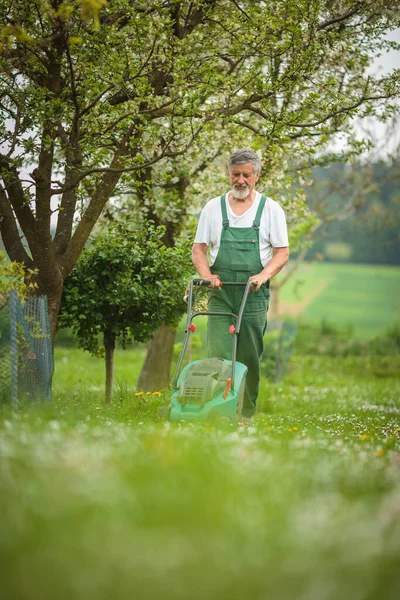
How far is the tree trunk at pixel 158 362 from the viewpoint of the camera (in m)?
11.3

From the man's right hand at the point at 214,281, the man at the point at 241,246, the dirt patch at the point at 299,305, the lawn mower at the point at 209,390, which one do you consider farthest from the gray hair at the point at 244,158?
the dirt patch at the point at 299,305

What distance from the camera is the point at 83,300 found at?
25.3 feet

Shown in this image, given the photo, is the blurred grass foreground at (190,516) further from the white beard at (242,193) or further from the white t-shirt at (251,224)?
the white beard at (242,193)

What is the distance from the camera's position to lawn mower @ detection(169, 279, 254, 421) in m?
5.10

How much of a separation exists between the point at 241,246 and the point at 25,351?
6.54 ft

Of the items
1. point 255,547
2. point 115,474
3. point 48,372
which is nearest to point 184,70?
point 48,372

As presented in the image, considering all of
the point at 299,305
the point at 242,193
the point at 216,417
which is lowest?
the point at 299,305

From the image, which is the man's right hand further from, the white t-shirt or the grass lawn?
the grass lawn

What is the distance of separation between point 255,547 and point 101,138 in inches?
201

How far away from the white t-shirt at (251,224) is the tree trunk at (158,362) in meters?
5.20

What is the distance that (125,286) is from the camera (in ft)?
24.9

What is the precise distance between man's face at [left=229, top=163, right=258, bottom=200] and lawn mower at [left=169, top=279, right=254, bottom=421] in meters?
0.91

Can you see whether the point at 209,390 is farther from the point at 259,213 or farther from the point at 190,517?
the point at 190,517

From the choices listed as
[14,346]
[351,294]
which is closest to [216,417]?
[14,346]
